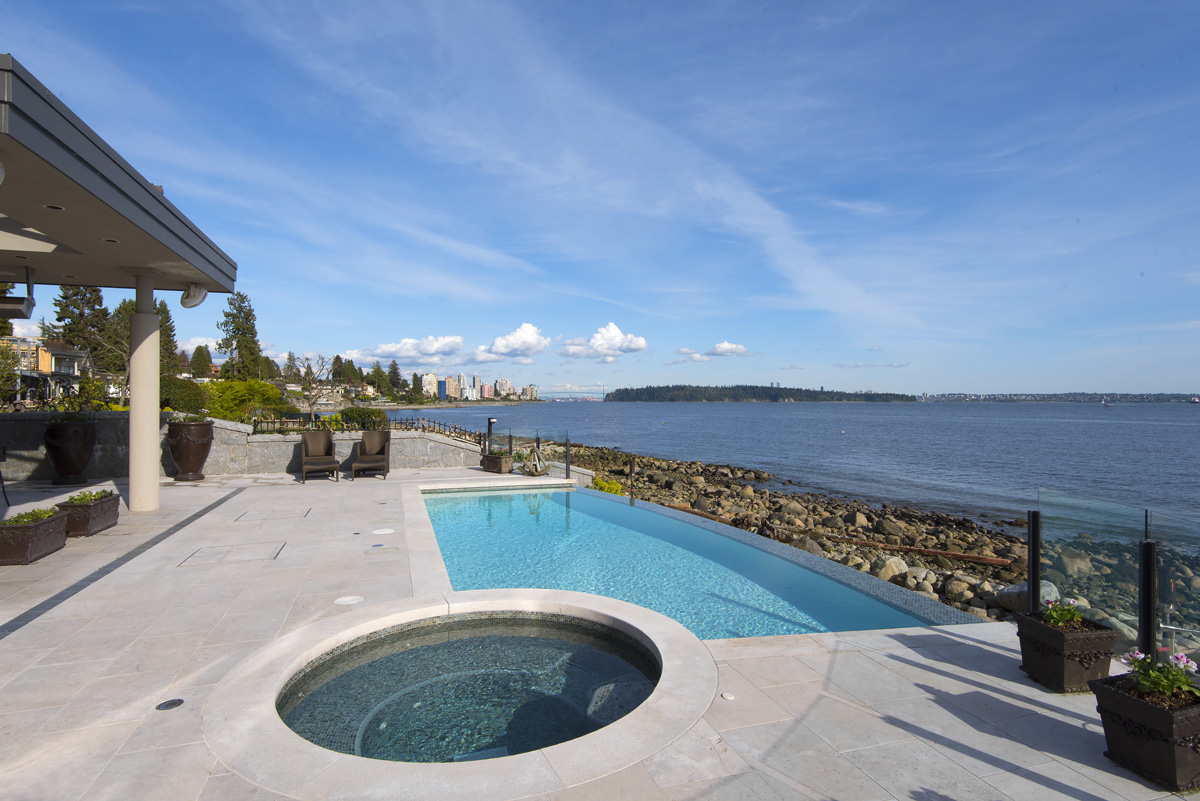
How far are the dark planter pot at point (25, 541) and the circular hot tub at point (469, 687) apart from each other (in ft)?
14.2

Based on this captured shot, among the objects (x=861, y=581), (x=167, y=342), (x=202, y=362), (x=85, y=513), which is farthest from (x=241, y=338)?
(x=861, y=581)

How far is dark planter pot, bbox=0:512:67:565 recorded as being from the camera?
601 cm

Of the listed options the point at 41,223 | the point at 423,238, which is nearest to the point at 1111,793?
the point at 41,223

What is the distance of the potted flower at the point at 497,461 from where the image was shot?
14.2m

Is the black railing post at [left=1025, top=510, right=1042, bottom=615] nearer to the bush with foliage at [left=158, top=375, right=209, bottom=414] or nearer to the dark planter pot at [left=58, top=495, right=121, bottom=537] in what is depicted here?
the dark planter pot at [left=58, top=495, right=121, bottom=537]

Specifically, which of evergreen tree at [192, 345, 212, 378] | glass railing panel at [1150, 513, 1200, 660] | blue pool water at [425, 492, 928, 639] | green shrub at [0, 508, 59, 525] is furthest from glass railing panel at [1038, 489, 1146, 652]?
evergreen tree at [192, 345, 212, 378]

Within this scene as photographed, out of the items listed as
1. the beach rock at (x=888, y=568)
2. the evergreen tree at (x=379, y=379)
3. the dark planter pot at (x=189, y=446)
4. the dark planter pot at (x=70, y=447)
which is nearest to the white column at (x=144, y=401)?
the dark planter pot at (x=70, y=447)

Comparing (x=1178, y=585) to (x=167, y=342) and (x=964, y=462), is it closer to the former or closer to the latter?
(x=964, y=462)

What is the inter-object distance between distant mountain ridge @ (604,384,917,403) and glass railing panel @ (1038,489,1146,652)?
157509mm

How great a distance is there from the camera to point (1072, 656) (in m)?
3.67

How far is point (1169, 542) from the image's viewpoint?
3566 millimetres

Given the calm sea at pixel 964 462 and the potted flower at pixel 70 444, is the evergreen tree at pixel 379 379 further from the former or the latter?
the potted flower at pixel 70 444

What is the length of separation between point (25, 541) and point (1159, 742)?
934cm

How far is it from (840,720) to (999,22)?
1391 cm
